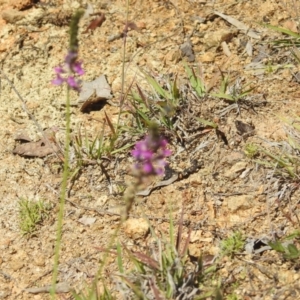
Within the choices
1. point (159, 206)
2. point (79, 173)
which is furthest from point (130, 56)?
point (159, 206)

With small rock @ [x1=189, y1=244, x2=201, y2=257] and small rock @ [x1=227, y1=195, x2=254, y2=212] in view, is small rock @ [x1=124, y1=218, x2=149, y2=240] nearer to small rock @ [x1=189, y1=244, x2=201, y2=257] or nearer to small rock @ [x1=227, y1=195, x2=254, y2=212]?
small rock @ [x1=189, y1=244, x2=201, y2=257]

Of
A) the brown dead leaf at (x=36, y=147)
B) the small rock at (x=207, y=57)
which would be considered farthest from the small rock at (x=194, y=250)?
the small rock at (x=207, y=57)

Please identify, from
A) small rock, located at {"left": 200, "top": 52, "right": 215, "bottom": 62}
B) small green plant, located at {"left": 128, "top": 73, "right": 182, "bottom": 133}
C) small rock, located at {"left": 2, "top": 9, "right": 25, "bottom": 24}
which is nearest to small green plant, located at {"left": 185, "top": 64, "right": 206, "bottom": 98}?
small green plant, located at {"left": 128, "top": 73, "right": 182, "bottom": 133}

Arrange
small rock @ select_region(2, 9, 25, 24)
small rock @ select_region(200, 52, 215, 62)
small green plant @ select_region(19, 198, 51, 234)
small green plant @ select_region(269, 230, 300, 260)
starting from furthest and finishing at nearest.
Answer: small rock @ select_region(2, 9, 25, 24)
small rock @ select_region(200, 52, 215, 62)
small green plant @ select_region(19, 198, 51, 234)
small green plant @ select_region(269, 230, 300, 260)

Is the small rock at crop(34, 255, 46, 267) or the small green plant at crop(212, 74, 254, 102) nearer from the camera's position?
the small rock at crop(34, 255, 46, 267)

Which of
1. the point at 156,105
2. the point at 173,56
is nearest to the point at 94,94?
the point at 156,105

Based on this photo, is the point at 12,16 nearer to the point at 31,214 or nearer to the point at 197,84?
the point at 197,84

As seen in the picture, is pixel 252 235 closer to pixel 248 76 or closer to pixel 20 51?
pixel 248 76
